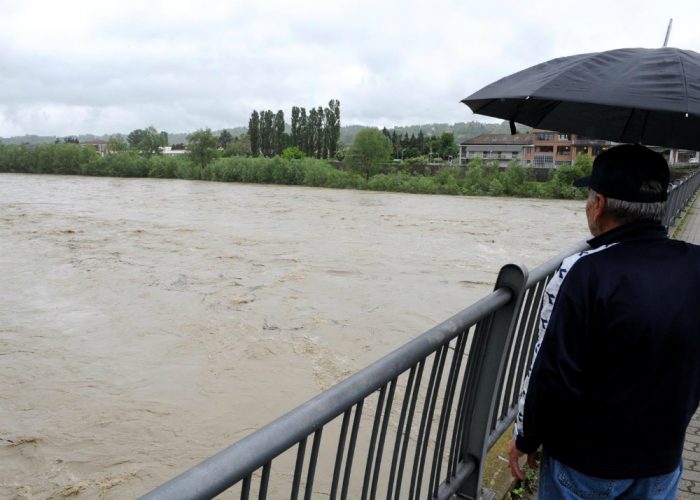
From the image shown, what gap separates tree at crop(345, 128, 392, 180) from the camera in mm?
50531

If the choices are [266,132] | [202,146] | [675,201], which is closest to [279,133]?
[266,132]

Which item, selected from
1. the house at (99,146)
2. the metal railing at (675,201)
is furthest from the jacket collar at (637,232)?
the house at (99,146)

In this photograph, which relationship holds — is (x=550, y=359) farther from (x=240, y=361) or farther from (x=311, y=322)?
(x=311, y=322)

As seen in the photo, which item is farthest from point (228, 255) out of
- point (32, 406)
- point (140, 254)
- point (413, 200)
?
point (413, 200)

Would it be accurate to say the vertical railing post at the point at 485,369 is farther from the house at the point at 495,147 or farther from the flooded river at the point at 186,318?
the house at the point at 495,147

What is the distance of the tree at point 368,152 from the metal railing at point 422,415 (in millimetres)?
47357

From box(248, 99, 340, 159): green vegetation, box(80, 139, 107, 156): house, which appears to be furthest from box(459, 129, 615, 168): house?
box(80, 139, 107, 156): house

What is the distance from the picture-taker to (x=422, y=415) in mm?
2344

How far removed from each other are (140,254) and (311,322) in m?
8.36

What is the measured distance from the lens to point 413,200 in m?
39.4

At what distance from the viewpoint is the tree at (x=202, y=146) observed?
55125mm

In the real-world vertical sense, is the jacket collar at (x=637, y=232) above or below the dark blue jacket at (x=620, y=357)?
above

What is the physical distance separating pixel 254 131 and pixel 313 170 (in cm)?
5840

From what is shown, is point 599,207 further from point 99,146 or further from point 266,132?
point 99,146
